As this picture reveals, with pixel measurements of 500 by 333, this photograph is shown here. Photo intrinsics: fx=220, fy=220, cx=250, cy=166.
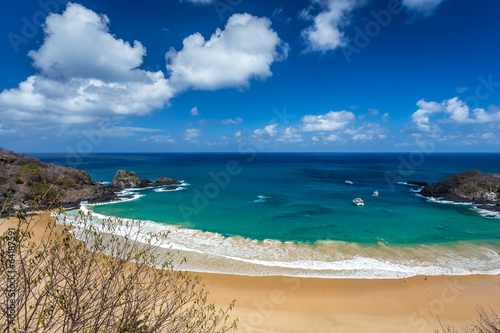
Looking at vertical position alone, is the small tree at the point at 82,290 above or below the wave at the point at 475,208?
above

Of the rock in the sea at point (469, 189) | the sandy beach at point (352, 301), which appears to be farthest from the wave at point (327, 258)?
the rock in the sea at point (469, 189)

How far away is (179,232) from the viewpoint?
79.2 feet

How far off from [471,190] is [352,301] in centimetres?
4609

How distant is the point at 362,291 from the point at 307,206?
21316mm

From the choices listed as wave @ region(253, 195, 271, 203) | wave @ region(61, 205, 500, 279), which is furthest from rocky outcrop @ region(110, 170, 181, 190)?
wave @ region(61, 205, 500, 279)

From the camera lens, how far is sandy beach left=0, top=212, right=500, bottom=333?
12016 mm

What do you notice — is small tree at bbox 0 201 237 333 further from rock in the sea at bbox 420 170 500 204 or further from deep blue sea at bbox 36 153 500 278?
rock in the sea at bbox 420 170 500 204

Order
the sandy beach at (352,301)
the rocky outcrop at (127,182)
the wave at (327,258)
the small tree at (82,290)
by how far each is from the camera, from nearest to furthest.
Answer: the small tree at (82,290)
the sandy beach at (352,301)
the wave at (327,258)
the rocky outcrop at (127,182)

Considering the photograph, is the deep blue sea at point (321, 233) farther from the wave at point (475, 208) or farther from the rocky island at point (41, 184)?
the rocky island at point (41, 184)

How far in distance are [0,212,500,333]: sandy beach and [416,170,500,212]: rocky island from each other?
3234 cm

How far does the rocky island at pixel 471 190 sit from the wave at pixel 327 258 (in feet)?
81.7

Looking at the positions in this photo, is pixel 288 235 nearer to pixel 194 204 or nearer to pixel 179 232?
pixel 179 232

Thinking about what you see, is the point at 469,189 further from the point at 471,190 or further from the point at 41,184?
the point at 41,184

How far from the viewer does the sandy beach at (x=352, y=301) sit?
1202 cm
